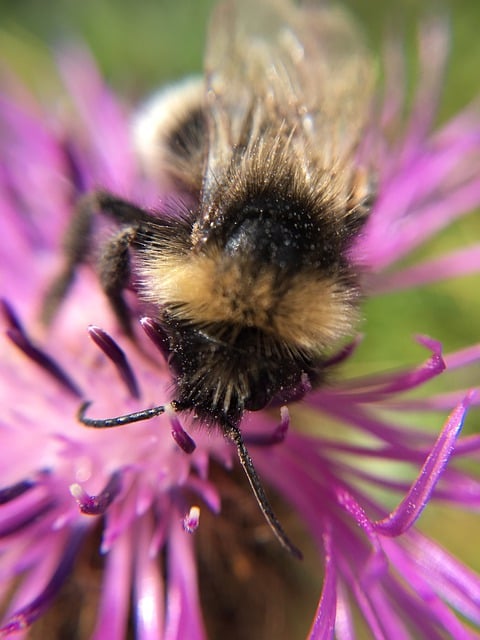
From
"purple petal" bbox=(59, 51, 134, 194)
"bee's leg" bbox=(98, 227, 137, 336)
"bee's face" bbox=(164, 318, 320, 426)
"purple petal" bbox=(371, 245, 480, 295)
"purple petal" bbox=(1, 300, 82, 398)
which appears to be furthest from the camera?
"purple petal" bbox=(59, 51, 134, 194)

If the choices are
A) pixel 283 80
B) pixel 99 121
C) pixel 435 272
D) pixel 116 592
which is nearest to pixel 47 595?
pixel 116 592

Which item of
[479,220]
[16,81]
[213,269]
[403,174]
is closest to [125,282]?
[213,269]

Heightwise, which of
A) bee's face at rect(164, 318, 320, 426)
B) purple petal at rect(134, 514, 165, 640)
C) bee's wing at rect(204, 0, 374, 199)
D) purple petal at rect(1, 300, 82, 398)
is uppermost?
bee's wing at rect(204, 0, 374, 199)

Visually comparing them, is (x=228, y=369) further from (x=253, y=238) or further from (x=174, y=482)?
(x=174, y=482)

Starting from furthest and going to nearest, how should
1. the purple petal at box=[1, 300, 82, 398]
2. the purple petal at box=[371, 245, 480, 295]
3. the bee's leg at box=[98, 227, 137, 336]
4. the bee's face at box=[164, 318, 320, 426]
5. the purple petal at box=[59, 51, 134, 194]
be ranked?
the purple petal at box=[59, 51, 134, 194]
the purple petal at box=[371, 245, 480, 295]
the purple petal at box=[1, 300, 82, 398]
the bee's leg at box=[98, 227, 137, 336]
the bee's face at box=[164, 318, 320, 426]

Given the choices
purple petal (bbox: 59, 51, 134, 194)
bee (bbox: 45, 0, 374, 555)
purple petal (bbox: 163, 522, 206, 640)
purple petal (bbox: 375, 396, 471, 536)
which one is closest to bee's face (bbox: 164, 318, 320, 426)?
bee (bbox: 45, 0, 374, 555)

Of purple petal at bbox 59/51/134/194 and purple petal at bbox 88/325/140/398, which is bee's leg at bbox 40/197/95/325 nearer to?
purple petal at bbox 88/325/140/398
